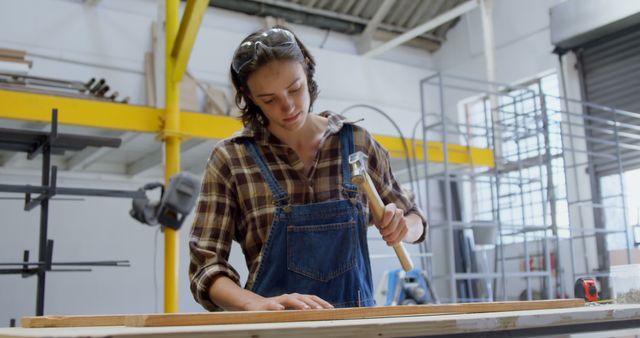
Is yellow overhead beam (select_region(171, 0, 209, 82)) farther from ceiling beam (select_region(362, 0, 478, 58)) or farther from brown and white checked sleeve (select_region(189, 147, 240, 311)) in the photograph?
ceiling beam (select_region(362, 0, 478, 58))

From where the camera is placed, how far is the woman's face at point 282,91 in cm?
157

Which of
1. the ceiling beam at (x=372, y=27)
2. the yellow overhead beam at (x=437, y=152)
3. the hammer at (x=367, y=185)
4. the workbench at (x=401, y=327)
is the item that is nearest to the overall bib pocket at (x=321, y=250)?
the hammer at (x=367, y=185)

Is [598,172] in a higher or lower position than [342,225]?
higher

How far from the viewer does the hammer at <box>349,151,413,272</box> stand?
1388mm

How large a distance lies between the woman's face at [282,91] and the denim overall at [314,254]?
0.53ft

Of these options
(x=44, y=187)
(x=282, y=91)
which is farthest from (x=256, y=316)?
(x=44, y=187)

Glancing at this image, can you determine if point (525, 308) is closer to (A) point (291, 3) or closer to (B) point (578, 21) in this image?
(B) point (578, 21)

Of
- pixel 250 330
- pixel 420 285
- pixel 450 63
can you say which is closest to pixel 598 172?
pixel 420 285

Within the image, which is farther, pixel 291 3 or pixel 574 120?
pixel 291 3

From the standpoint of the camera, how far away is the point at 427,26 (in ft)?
26.1

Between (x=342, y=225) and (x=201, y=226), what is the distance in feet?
1.12

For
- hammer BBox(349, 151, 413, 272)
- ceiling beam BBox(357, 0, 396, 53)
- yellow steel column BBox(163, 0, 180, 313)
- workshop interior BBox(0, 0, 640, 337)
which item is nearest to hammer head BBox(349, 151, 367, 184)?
hammer BBox(349, 151, 413, 272)

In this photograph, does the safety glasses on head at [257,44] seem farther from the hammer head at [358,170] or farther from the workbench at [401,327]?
the workbench at [401,327]

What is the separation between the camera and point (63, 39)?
22.6 feet
